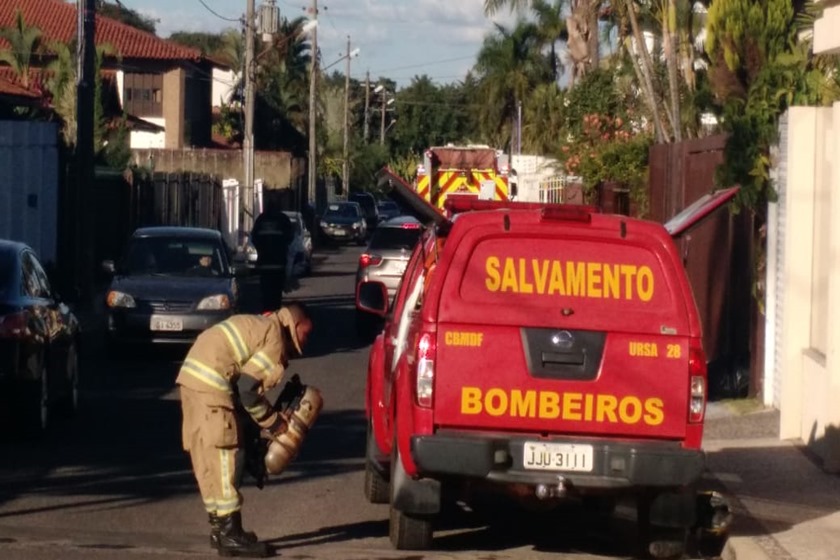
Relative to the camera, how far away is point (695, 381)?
844 centimetres

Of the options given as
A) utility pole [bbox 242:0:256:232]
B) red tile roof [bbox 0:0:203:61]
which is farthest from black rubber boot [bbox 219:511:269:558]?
red tile roof [bbox 0:0:203:61]

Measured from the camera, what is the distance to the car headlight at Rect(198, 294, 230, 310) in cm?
1888

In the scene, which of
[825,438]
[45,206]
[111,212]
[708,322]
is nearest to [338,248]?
[111,212]

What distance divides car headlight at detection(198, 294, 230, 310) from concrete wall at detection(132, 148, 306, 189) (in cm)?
3201

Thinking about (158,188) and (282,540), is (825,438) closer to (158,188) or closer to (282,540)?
(282,540)

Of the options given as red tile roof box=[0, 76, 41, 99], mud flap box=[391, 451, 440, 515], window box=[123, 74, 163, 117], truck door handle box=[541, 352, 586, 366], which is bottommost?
mud flap box=[391, 451, 440, 515]

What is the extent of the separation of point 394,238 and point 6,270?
33.7 ft

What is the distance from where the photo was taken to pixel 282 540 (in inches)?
373

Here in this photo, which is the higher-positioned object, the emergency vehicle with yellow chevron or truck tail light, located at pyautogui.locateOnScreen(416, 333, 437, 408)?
the emergency vehicle with yellow chevron

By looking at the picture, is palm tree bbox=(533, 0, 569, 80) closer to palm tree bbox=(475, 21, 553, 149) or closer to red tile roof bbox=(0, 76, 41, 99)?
palm tree bbox=(475, 21, 553, 149)

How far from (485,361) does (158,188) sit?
28875 millimetres

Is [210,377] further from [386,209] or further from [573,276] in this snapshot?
[386,209]

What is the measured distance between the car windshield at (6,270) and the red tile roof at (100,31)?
Result: 47.4m

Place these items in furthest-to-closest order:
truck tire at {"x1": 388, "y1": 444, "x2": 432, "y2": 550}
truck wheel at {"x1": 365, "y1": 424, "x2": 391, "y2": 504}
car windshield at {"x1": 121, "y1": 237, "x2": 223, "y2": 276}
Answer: car windshield at {"x1": 121, "y1": 237, "x2": 223, "y2": 276} < truck wheel at {"x1": 365, "y1": 424, "x2": 391, "y2": 504} < truck tire at {"x1": 388, "y1": 444, "x2": 432, "y2": 550}
